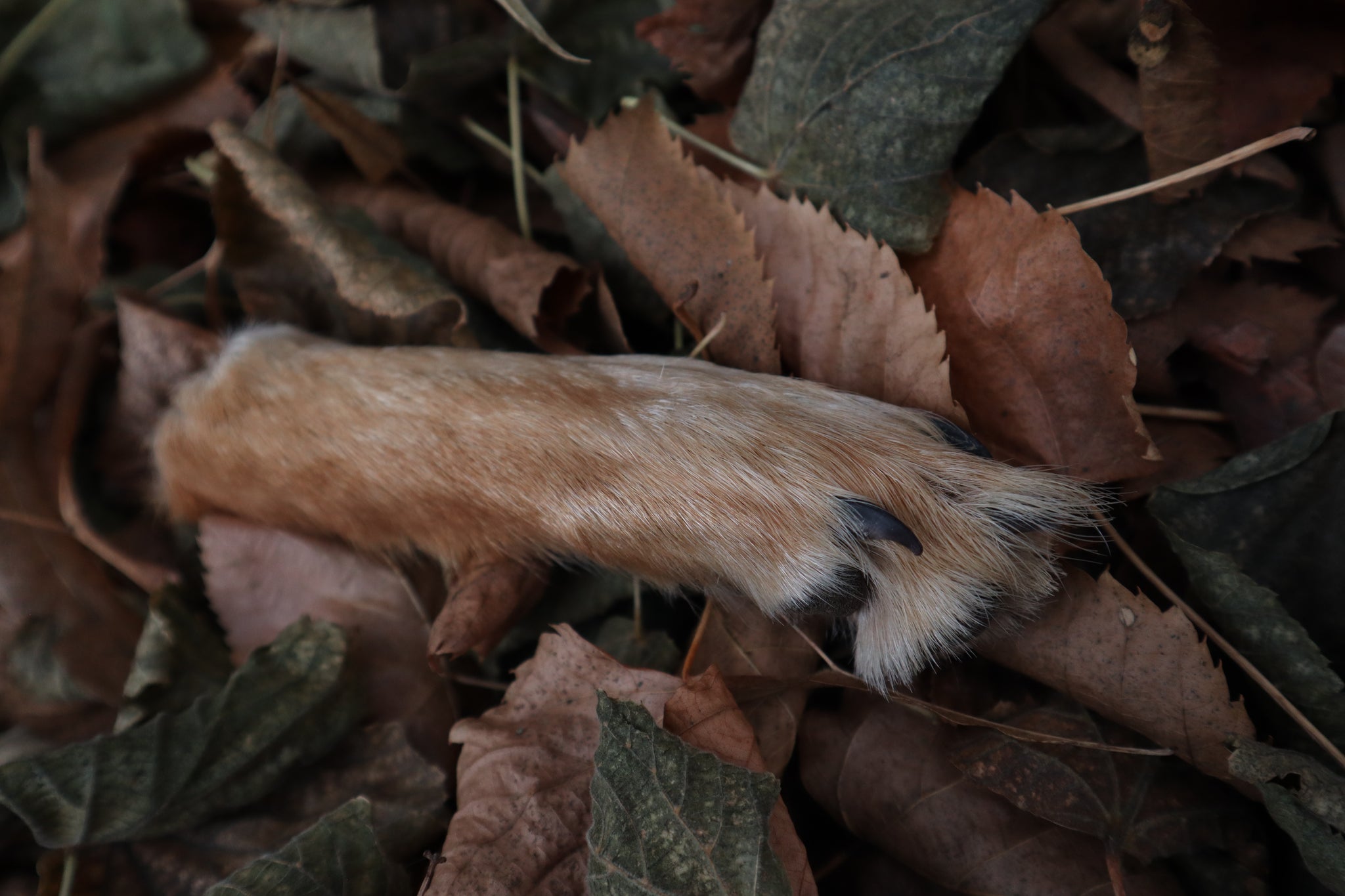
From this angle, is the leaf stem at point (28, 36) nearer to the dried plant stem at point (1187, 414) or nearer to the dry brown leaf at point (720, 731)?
the dry brown leaf at point (720, 731)

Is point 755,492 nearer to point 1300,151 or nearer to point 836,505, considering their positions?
point 836,505

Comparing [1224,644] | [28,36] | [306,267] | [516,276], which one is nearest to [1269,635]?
[1224,644]

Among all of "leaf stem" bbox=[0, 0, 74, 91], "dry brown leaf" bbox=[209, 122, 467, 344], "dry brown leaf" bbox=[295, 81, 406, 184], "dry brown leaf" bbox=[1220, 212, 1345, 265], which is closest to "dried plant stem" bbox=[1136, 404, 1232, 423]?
"dry brown leaf" bbox=[1220, 212, 1345, 265]

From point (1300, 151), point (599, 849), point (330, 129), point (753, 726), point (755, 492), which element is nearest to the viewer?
point (599, 849)

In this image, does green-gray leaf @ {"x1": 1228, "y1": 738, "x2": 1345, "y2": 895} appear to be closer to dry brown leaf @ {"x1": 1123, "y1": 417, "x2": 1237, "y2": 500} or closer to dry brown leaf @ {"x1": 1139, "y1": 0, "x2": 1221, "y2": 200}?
dry brown leaf @ {"x1": 1123, "y1": 417, "x2": 1237, "y2": 500}

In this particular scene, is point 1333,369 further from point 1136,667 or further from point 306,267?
point 306,267

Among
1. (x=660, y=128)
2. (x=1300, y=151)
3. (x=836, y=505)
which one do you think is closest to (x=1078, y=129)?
(x=1300, y=151)
